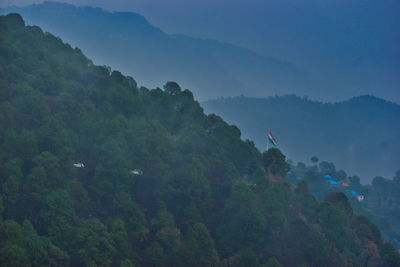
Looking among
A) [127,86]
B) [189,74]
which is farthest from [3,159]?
[189,74]

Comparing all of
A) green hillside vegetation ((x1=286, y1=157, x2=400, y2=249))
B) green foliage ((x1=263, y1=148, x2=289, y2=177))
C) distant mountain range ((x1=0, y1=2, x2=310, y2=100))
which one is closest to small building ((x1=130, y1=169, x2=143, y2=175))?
green foliage ((x1=263, y1=148, x2=289, y2=177))

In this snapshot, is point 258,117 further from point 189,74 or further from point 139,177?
point 139,177

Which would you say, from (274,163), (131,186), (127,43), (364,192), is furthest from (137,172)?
(127,43)

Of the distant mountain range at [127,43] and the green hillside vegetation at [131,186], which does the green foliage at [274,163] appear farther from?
the distant mountain range at [127,43]

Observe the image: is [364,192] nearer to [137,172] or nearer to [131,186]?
[137,172]

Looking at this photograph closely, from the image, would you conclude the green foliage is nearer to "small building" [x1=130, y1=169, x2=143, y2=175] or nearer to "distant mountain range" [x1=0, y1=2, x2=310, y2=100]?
"small building" [x1=130, y1=169, x2=143, y2=175]

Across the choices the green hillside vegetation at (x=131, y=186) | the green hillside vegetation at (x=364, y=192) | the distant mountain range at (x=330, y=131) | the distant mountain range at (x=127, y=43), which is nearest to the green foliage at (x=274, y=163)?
the green hillside vegetation at (x=131, y=186)
